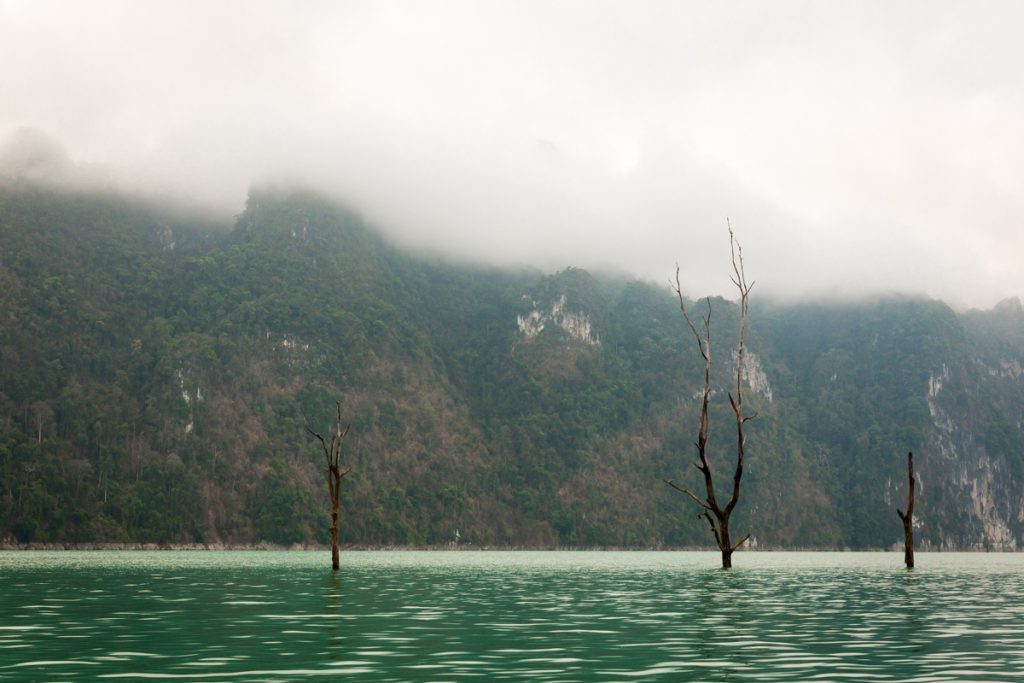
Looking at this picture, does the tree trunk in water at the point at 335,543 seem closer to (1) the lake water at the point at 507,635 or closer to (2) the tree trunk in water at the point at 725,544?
(1) the lake water at the point at 507,635

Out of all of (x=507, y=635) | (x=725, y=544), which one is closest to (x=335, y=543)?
(x=725, y=544)

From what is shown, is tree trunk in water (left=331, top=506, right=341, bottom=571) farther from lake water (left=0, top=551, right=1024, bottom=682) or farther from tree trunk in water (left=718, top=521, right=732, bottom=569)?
tree trunk in water (left=718, top=521, right=732, bottom=569)

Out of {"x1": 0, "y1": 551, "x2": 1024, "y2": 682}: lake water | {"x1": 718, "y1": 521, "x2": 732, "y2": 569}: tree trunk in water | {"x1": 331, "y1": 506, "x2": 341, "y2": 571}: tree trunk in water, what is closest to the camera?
{"x1": 0, "y1": 551, "x2": 1024, "y2": 682}: lake water

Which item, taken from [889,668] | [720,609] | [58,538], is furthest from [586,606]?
[58,538]

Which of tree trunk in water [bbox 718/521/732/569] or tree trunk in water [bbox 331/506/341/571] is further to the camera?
tree trunk in water [bbox 718/521/732/569]

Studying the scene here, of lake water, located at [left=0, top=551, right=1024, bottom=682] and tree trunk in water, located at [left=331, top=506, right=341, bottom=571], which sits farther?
tree trunk in water, located at [left=331, top=506, right=341, bottom=571]

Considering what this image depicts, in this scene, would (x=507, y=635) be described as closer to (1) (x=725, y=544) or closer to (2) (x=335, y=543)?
(2) (x=335, y=543)

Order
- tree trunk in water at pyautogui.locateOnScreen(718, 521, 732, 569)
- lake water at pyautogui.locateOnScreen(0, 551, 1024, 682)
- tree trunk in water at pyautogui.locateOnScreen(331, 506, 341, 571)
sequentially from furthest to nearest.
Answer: tree trunk in water at pyautogui.locateOnScreen(718, 521, 732, 569) < tree trunk in water at pyautogui.locateOnScreen(331, 506, 341, 571) < lake water at pyautogui.locateOnScreen(0, 551, 1024, 682)

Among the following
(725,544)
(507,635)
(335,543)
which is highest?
(507,635)

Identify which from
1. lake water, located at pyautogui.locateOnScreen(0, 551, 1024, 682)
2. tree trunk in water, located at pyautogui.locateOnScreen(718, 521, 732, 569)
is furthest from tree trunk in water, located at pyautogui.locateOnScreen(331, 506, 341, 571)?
tree trunk in water, located at pyautogui.locateOnScreen(718, 521, 732, 569)

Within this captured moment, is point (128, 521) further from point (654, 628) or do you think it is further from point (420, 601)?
point (654, 628)

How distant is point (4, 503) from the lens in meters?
188

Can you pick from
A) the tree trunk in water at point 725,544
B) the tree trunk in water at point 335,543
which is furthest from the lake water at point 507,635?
the tree trunk in water at point 725,544

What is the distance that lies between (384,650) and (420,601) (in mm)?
16054
